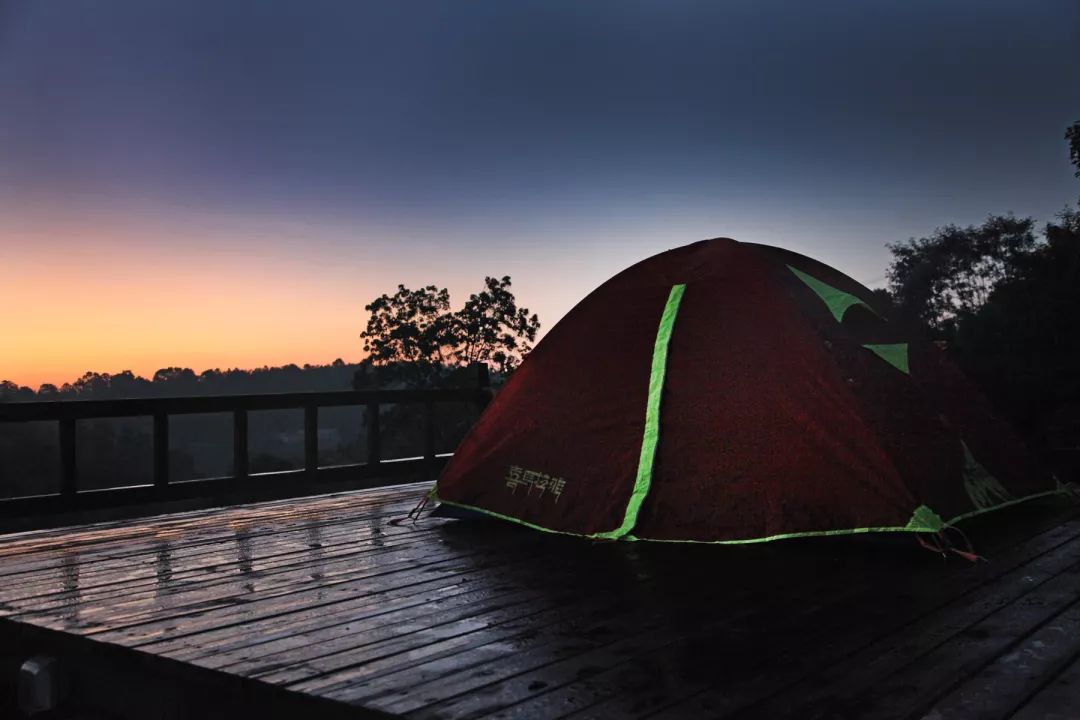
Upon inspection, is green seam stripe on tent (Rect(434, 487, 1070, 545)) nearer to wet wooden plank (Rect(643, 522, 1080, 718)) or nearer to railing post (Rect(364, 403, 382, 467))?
wet wooden plank (Rect(643, 522, 1080, 718))

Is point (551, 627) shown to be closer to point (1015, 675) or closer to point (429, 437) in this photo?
point (1015, 675)

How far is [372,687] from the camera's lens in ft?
6.18

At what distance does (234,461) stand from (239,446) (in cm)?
10

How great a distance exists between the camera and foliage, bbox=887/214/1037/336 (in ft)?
118

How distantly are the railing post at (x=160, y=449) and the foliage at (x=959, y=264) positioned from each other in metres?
34.4

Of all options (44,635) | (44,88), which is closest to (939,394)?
(44,635)

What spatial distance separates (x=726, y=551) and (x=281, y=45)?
26.7ft

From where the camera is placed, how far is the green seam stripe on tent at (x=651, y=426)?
3830 millimetres

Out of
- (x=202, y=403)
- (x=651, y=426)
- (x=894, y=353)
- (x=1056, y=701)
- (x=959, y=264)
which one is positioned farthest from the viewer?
(x=959, y=264)

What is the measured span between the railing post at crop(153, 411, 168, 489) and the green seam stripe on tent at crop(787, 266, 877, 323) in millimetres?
3817

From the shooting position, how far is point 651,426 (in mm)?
3928

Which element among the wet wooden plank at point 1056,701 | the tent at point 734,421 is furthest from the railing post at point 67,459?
the wet wooden plank at point 1056,701

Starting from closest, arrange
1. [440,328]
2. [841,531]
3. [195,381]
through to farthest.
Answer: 1. [841,531]
2. [195,381]
3. [440,328]

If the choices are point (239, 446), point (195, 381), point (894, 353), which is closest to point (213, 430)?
point (195, 381)
